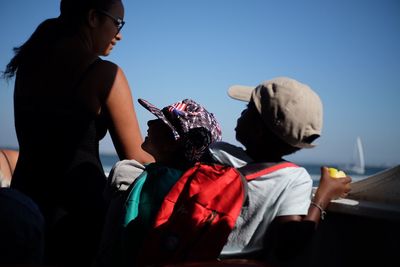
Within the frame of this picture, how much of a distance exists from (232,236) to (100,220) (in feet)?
2.11

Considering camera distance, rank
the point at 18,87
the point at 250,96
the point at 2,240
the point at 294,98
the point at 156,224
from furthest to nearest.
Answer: the point at 18,87 → the point at 250,96 → the point at 294,98 → the point at 156,224 → the point at 2,240

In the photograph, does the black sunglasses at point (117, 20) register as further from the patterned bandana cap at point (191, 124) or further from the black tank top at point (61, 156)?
the patterned bandana cap at point (191, 124)

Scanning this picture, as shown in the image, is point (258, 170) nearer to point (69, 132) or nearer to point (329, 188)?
point (329, 188)

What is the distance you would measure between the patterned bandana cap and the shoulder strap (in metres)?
0.32

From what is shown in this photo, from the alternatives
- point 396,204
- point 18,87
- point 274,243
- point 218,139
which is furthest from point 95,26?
point 396,204

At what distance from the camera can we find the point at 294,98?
147 cm

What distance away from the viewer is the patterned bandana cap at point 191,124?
1750mm

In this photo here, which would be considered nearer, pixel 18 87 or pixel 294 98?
pixel 294 98

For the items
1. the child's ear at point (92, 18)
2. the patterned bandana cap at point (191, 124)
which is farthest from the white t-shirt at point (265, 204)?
the child's ear at point (92, 18)

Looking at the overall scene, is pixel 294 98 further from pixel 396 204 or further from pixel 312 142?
pixel 396 204

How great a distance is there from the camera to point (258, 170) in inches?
57.6

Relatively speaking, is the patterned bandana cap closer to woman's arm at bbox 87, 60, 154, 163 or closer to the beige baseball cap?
woman's arm at bbox 87, 60, 154, 163

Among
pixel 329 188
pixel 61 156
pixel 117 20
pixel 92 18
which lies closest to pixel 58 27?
pixel 92 18

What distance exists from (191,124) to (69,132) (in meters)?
0.54
